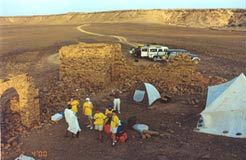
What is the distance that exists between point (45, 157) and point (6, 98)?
779cm

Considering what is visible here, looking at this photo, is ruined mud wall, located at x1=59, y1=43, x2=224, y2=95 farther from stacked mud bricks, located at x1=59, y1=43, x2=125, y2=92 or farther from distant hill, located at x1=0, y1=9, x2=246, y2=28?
distant hill, located at x1=0, y1=9, x2=246, y2=28

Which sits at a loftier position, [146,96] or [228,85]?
[228,85]

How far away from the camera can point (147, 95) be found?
52.5 ft

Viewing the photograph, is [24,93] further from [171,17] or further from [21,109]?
[171,17]

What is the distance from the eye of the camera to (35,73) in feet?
84.5

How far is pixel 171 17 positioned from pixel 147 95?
79894mm

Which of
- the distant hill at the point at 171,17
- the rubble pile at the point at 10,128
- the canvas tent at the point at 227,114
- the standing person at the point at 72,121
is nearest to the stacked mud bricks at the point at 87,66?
the rubble pile at the point at 10,128

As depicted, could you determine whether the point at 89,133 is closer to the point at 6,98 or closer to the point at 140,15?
the point at 6,98

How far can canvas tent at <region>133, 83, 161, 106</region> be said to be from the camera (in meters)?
15.7

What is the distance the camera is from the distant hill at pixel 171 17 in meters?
79.9

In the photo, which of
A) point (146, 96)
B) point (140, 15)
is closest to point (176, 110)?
point (146, 96)

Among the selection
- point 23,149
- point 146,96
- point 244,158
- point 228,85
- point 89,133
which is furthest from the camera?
point 146,96

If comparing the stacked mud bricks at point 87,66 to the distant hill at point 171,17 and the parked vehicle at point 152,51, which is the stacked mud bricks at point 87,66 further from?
the distant hill at point 171,17

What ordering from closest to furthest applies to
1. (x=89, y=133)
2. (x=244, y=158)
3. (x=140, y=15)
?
(x=244, y=158) < (x=89, y=133) < (x=140, y=15)
